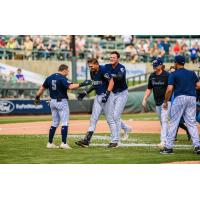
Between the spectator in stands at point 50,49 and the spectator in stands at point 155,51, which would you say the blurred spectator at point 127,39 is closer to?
the spectator in stands at point 155,51

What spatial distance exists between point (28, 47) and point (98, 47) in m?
3.81

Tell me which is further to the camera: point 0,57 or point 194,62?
point 194,62

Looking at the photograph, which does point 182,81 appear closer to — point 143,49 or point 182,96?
point 182,96

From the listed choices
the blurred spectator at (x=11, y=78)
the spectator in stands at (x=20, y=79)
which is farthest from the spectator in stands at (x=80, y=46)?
the blurred spectator at (x=11, y=78)

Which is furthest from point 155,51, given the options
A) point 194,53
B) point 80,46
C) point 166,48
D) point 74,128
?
point 74,128

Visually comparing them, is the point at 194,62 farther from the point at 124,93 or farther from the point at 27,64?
the point at 124,93

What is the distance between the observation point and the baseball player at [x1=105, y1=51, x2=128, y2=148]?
15242 millimetres

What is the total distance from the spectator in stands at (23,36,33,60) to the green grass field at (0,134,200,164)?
16335 mm

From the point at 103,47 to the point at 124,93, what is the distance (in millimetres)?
20057

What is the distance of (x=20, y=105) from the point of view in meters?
29.9

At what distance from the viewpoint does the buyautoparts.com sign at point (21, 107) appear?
29.6 meters
